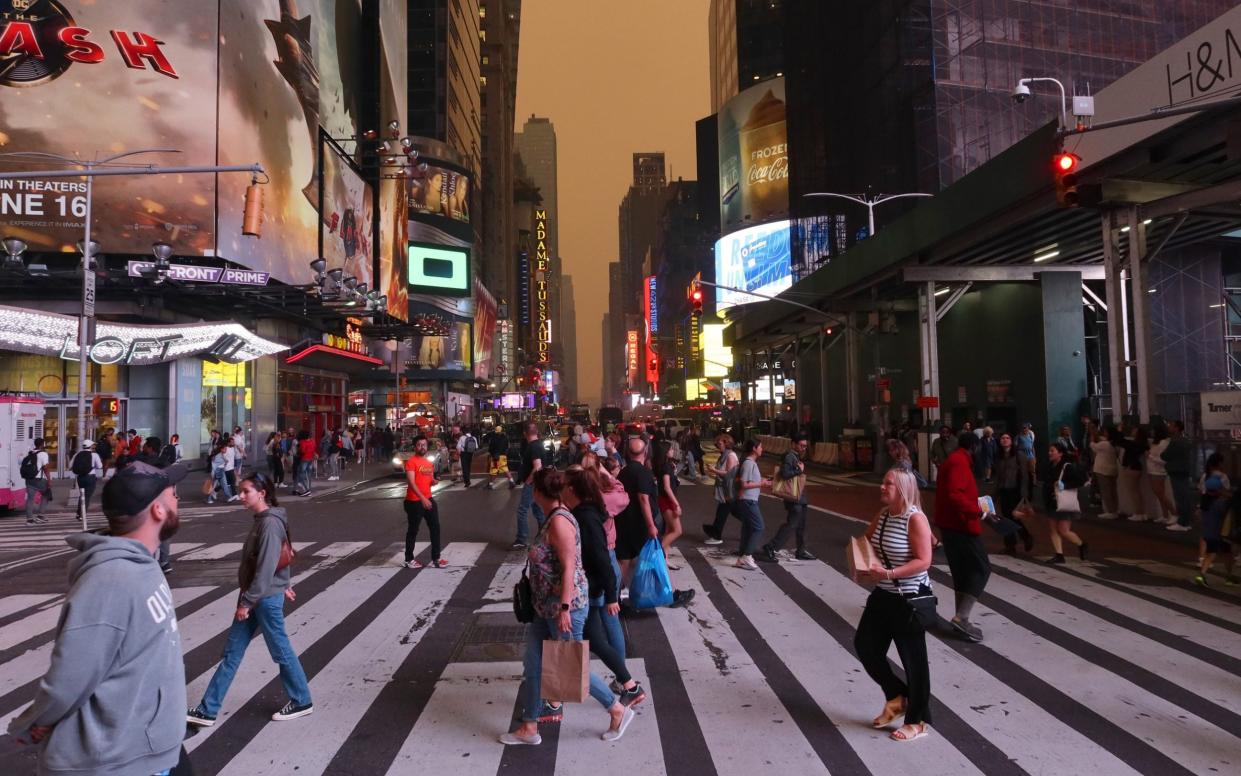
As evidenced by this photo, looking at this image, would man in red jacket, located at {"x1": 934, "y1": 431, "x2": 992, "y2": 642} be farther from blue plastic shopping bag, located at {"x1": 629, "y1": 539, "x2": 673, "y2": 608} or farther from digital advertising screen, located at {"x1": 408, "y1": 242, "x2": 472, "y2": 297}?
digital advertising screen, located at {"x1": 408, "y1": 242, "x2": 472, "y2": 297}

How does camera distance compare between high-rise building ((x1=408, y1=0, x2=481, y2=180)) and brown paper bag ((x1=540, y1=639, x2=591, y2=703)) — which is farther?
high-rise building ((x1=408, y1=0, x2=481, y2=180))

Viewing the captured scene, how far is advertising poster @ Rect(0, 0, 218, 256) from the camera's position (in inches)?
1049

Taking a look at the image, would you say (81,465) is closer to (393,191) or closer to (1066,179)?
(1066,179)

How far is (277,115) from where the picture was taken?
110ft

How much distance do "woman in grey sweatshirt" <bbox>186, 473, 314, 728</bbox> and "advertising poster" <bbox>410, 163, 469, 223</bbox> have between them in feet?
220

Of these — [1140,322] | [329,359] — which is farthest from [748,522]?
[329,359]

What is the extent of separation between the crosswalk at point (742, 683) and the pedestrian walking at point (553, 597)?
0.16m

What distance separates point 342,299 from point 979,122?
3078cm

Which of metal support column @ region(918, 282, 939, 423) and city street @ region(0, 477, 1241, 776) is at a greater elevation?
metal support column @ region(918, 282, 939, 423)

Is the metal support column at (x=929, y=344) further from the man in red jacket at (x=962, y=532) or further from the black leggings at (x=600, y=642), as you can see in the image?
the black leggings at (x=600, y=642)

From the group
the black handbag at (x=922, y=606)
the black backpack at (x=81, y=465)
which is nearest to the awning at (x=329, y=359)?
the black backpack at (x=81, y=465)

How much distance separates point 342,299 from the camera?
32.6m

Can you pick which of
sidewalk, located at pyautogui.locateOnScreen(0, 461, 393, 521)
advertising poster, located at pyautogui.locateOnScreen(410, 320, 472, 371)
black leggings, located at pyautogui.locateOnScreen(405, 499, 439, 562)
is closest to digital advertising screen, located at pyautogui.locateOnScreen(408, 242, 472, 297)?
advertising poster, located at pyautogui.locateOnScreen(410, 320, 472, 371)

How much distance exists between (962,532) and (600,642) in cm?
373
